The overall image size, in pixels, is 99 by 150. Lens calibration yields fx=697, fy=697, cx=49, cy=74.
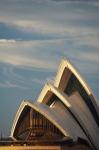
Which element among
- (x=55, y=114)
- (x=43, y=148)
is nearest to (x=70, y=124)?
(x=55, y=114)

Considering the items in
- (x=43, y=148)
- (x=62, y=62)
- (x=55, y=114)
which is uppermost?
(x=62, y=62)

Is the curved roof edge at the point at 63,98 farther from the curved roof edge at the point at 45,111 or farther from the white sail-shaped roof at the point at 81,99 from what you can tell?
the curved roof edge at the point at 45,111

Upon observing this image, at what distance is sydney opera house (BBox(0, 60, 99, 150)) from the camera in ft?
214

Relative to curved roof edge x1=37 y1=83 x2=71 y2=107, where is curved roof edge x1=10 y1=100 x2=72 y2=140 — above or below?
below

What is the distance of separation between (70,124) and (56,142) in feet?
17.7

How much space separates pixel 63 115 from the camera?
6788cm

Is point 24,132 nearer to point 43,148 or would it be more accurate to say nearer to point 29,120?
point 29,120

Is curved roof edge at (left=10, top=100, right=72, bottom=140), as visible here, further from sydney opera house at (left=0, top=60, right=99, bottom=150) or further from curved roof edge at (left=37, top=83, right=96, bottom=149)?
curved roof edge at (left=37, top=83, right=96, bottom=149)

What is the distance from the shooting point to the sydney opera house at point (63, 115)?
2571 inches

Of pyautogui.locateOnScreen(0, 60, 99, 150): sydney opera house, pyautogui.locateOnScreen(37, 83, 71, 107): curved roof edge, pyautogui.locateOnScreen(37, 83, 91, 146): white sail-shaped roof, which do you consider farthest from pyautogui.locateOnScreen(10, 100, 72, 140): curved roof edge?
pyautogui.locateOnScreen(37, 83, 71, 107): curved roof edge

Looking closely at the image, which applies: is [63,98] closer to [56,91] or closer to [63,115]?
[56,91]

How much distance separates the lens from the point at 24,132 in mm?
68375

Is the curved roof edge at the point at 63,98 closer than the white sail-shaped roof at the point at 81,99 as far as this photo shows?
Yes

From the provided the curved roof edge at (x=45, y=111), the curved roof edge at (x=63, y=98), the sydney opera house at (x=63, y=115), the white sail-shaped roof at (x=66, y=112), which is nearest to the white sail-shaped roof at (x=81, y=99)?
the sydney opera house at (x=63, y=115)
